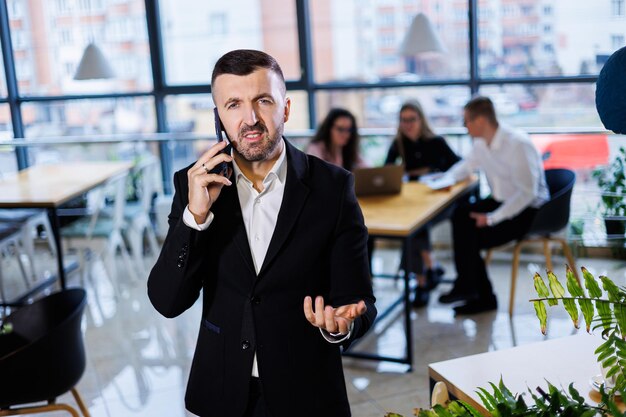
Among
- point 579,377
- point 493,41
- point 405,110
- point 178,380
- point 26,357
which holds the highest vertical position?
point 493,41

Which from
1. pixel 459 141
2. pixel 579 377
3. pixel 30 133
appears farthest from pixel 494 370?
pixel 30 133

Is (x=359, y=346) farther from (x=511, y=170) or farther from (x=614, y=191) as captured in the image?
(x=614, y=191)

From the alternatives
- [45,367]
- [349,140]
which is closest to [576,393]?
[45,367]

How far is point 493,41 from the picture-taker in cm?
627

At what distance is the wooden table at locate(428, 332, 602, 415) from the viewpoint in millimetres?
2035

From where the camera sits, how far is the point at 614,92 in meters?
1.59

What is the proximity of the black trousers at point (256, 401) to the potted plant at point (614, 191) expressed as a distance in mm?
2904

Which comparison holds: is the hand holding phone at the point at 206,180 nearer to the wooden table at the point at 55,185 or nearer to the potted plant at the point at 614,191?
the potted plant at the point at 614,191

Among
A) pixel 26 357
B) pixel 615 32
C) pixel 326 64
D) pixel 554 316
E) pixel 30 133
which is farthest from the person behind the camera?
pixel 30 133

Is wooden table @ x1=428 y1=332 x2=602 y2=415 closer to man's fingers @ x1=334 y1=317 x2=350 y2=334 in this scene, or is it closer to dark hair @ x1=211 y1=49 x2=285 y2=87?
man's fingers @ x1=334 y1=317 x2=350 y2=334

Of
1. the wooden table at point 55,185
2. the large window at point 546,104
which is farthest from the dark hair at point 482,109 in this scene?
the wooden table at point 55,185

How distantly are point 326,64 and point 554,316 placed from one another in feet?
9.23

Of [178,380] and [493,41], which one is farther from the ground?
[493,41]

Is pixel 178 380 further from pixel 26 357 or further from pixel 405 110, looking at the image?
pixel 405 110
